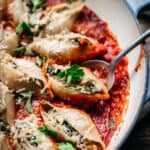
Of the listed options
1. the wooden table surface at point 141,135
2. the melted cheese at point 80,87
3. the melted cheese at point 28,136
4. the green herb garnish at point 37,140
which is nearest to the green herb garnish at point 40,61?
the melted cheese at point 80,87

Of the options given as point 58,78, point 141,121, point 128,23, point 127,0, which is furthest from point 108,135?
point 127,0

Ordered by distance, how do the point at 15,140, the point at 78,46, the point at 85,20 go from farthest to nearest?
1. the point at 85,20
2. the point at 78,46
3. the point at 15,140

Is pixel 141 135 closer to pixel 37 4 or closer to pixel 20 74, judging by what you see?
pixel 20 74

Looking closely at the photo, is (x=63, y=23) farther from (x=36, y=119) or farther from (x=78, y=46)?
(x=36, y=119)

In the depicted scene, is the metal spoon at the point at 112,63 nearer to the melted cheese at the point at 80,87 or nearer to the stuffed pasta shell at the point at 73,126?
the melted cheese at the point at 80,87

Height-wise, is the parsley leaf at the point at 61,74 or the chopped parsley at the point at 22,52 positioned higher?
the chopped parsley at the point at 22,52

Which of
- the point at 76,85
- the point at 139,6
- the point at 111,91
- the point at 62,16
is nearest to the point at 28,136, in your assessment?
the point at 76,85
